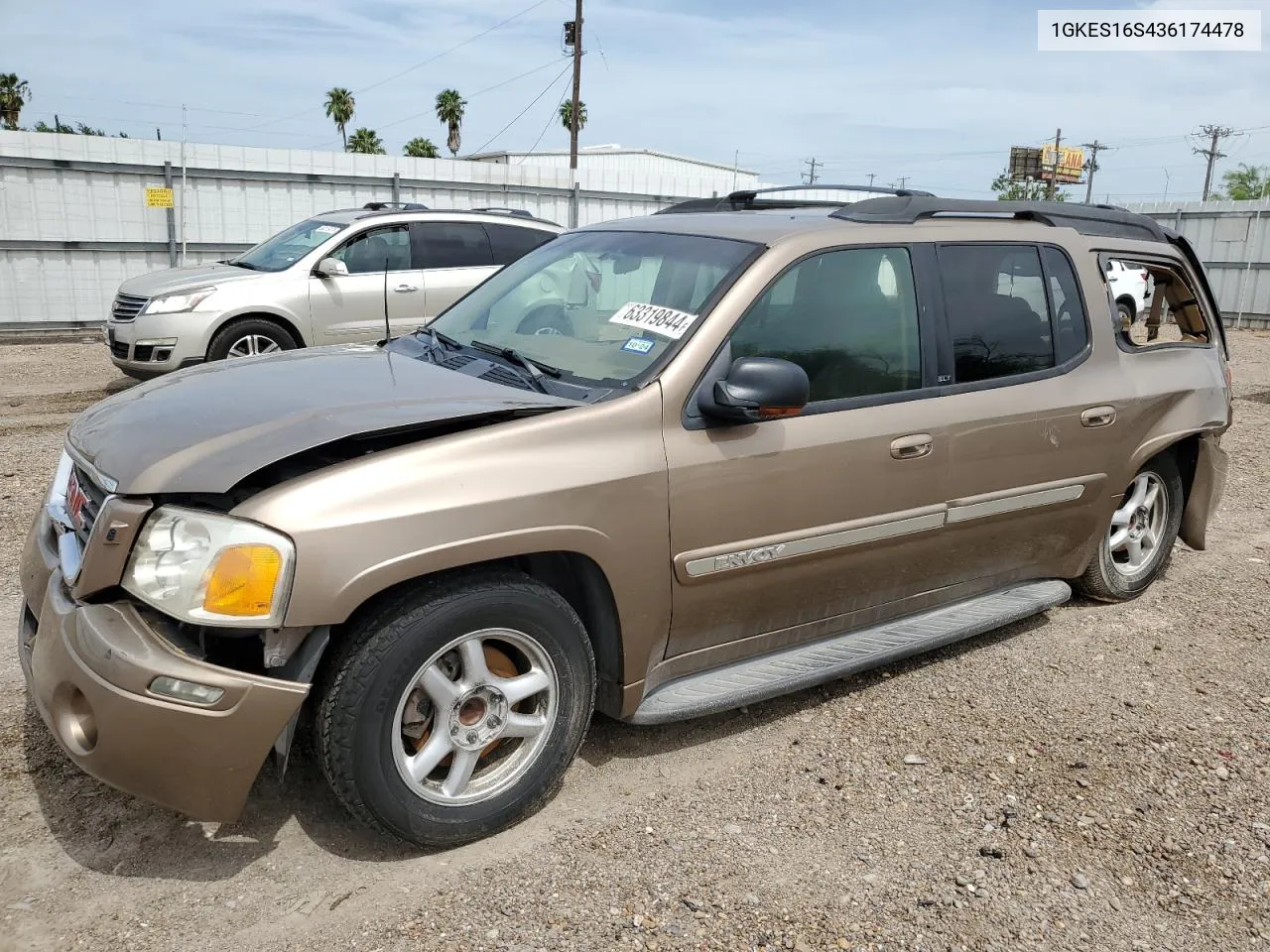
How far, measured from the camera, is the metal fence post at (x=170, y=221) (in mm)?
14492

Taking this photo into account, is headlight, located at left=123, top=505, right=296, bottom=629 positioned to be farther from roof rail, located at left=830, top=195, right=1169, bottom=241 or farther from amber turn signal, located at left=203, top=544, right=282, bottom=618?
roof rail, located at left=830, top=195, right=1169, bottom=241

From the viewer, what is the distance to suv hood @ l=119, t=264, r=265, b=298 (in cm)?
916

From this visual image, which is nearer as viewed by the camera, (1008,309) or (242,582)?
(242,582)

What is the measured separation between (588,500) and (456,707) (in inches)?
26.7

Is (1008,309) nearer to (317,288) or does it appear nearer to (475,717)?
(475,717)

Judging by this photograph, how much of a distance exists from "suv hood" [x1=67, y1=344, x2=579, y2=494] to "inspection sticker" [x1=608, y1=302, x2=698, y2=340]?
44cm

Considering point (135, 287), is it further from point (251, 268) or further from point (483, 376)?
point (483, 376)

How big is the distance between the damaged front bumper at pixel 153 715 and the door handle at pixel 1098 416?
3253 millimetres

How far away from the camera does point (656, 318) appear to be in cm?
342

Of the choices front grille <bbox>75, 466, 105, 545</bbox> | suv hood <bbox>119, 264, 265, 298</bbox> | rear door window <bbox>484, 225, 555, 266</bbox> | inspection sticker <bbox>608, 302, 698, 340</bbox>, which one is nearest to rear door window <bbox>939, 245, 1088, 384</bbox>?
inspection sticker <bbox>608, 302, 698, 340</bbox>

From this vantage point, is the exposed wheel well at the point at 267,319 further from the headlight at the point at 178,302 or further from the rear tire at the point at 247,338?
the headlight at the point at 178,302

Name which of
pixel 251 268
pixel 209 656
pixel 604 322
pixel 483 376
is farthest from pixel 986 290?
pixel 251 268

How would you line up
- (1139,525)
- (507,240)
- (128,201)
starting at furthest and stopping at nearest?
(128,201) < (507,240) < (1139,525)

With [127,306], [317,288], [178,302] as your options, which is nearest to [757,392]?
[317,288]
